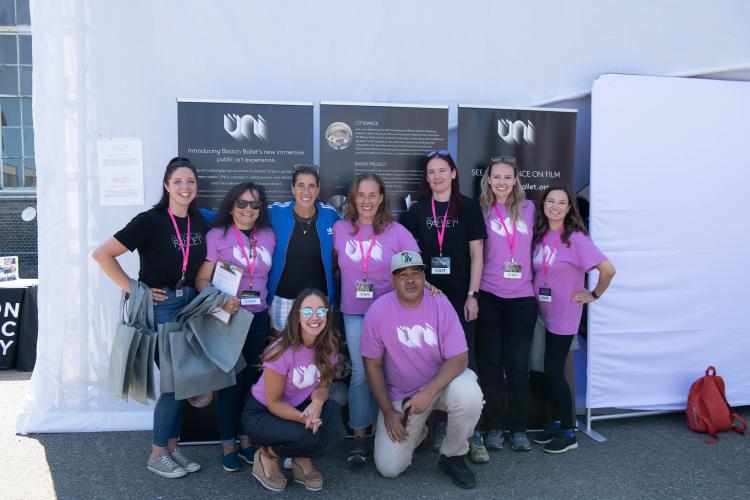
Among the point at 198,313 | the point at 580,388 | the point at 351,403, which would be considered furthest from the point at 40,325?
the point at 580,388

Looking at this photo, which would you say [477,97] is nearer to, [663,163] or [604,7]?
[604,7]

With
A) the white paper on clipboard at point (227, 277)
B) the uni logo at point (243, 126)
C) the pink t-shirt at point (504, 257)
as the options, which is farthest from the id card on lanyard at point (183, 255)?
the pink t-shirt at point (504, 257)

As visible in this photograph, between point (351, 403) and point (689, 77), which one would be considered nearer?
point (351, 403)

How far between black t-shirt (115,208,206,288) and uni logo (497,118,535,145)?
2.07 meters

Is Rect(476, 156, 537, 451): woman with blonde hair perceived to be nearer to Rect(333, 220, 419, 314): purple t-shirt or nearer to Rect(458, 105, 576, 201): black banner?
Rect(458, 105, 576, 201): black banner

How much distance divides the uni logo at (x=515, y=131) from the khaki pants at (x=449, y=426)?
5.28ft

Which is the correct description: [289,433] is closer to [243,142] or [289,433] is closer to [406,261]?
[406,261]

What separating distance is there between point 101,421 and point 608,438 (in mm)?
3334

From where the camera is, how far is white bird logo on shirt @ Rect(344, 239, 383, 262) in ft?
9.17

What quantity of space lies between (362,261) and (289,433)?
96 cm

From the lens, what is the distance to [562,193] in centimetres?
300

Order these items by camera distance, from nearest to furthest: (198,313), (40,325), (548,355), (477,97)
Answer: (198,313), (548,355), (40,325), (477,97)

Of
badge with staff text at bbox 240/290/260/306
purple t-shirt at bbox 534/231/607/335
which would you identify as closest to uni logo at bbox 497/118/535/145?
purple t-shirt at bbox 534/231/607/335

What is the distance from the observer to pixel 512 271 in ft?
9.71
